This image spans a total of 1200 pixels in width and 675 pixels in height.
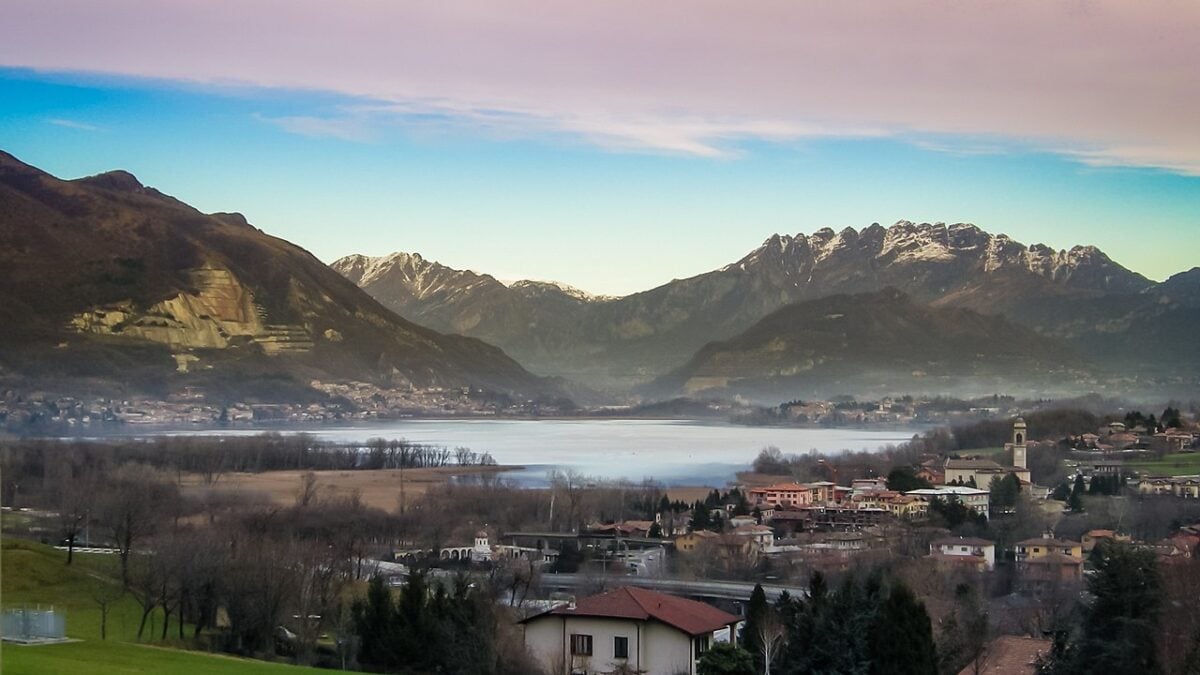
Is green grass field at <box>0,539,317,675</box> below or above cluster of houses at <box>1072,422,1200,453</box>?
below

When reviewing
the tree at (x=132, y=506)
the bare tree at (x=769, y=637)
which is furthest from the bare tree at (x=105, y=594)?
the bare tree at (x=769, y=637)

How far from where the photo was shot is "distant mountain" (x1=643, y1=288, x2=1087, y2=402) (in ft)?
446

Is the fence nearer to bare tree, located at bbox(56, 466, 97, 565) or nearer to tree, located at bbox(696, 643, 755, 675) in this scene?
tree, located at bbox(696, 643, 755, 675)

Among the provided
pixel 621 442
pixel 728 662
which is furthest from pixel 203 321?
pixel 728 662

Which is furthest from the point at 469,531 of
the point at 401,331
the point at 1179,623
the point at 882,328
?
the point at 882,328

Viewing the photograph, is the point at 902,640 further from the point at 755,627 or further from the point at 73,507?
the point at 73,507

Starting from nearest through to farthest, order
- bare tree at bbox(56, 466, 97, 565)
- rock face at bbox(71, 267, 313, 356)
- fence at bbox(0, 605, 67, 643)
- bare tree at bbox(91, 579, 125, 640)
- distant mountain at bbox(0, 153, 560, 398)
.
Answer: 1. fence at bbox(0, 605, 67, 643)
2. bare tree at bbox(91, 579, 125, 640)
3. bare tree at bbox(56, 466, 97, 565)
4. distant mountain at bbox(0, 153, 560, 398)
5. rock face at bbox(71, 267, 313, 356)

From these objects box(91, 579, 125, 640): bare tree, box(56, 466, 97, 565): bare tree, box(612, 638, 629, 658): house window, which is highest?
box(56, 466, 97, 565): bare tree

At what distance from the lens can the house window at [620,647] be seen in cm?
2072

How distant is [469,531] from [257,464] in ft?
63.7

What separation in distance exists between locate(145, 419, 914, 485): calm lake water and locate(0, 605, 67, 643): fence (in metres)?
38.7

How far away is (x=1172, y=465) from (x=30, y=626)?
159ft

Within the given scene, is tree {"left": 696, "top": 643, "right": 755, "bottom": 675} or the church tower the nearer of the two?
tree {"left": 696, "top": 643, "right": 755, "bottom": 675}

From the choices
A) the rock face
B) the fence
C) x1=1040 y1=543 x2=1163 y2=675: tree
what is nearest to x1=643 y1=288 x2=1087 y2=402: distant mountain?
the rock face
